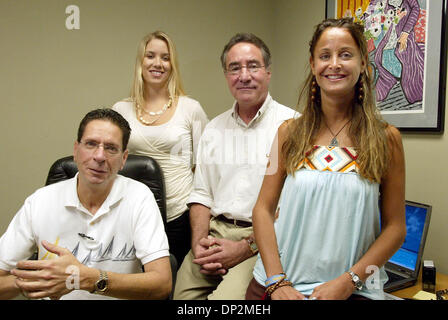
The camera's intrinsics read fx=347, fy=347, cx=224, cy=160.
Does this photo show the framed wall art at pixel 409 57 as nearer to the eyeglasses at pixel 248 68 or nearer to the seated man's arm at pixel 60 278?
the eyeglasses at pixel 248 68

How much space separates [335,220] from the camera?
41.6 inches

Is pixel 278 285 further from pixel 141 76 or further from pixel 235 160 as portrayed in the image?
pixel 141 76

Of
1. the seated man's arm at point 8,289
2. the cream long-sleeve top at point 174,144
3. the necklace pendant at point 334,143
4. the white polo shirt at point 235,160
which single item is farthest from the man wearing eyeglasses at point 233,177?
the seated man's arm at point 8,289

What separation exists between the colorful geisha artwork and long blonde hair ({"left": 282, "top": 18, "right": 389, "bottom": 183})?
0.66 meters

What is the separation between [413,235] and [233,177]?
0.82m

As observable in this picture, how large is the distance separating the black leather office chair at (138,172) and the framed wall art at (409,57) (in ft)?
3.96

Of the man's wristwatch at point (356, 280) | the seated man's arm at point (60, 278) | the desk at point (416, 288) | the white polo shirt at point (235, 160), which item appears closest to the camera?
the seated man's arm at point (60, 278)

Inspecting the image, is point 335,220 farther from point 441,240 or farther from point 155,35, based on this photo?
point 155,35

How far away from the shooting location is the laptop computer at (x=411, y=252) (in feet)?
Answer: 4.72

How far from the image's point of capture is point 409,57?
1641mm

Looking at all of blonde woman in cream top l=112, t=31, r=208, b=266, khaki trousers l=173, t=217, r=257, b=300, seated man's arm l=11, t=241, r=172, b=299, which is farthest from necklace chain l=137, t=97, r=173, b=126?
seated man's arm l=11, t=241, r=172, b=299

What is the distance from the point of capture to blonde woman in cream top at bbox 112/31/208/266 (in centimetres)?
185
